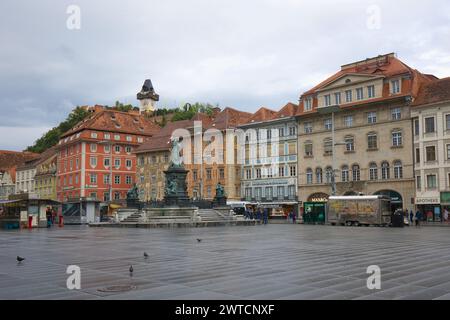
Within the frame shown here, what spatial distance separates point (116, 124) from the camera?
92.2 meters

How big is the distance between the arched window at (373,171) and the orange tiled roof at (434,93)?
8368mm

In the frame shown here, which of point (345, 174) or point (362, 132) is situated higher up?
point (362, 132)

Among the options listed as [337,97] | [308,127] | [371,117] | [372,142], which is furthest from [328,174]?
[337,97]

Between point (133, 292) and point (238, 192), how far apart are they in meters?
67.6

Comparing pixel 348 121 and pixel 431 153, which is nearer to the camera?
pixel 431 153

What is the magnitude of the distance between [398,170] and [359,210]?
51.7 ft

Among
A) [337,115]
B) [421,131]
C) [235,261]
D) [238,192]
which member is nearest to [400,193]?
[421,131]

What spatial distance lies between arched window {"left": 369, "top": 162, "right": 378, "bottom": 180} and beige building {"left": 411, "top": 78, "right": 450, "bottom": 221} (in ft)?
16.2

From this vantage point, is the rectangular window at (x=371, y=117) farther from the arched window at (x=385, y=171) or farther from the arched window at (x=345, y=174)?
the arched window at (x=345, y=174)

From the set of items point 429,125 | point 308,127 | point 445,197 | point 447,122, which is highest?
point 308,127

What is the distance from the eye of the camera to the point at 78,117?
10906cm

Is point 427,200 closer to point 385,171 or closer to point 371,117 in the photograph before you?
point 385,171

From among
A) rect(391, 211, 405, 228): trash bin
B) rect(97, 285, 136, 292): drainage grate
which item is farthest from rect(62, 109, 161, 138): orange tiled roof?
rect(97, 285, 136, 292): drainage grate
